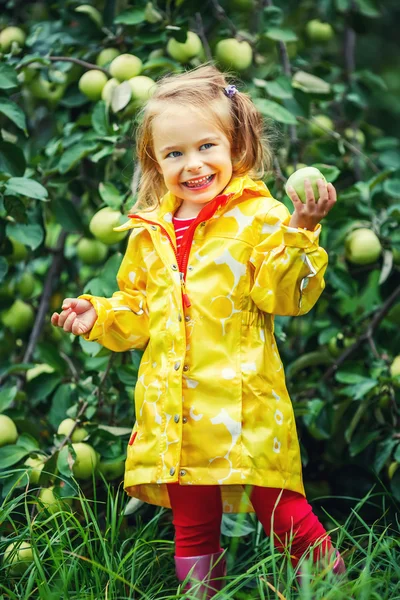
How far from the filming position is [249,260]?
1415mm

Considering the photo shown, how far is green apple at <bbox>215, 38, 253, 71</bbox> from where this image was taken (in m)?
2.05

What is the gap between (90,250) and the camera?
218 centimetres

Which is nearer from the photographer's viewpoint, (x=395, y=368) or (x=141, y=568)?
(x=141, y=568)

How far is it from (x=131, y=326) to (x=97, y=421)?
46 centimetres

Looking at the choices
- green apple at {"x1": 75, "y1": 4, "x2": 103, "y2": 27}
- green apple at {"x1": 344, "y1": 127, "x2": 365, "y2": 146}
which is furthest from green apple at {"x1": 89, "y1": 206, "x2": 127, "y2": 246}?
green apple at {"x1": 344, "y1": 127, "x2": 365, "y2": 146}

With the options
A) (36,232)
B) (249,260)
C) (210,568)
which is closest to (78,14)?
(36,232)

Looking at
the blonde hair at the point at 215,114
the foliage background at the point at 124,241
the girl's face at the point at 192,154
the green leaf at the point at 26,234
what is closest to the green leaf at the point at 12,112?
the foliage background at the point at 124,241

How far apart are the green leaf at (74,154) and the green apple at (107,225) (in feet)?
0.52

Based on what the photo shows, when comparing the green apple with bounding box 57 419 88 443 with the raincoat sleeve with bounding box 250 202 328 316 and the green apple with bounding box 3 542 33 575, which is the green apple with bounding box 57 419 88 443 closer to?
the green apple with bounding box 3 542 33 575

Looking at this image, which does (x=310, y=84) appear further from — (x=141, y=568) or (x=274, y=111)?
(x=141, y=568)

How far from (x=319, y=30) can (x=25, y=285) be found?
1.21 metres

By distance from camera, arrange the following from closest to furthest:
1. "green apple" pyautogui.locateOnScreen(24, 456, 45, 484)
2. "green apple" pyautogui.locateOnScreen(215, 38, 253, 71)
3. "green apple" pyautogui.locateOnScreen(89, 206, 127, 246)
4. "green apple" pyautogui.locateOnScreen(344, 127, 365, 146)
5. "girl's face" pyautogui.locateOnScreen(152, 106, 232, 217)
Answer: "girl's face" pyautogui.locateOnScreen(152, 106, 232, 217)
"green apple" pyautogui.locateOnScreen(24, 456, 45, 484)
"green apple" pyautogui.locateOnScreen(89, 206, 127, 246)
"green apple" pyautogui.locateOnScreen(215, 38, 253, 71)
"green apple" pyautogui.locateOnScreen(344, 127, 365, 146)

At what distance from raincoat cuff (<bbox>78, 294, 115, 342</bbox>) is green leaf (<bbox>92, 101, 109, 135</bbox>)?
1.89ft

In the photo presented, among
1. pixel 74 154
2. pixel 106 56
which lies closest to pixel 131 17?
pixel 106 56
